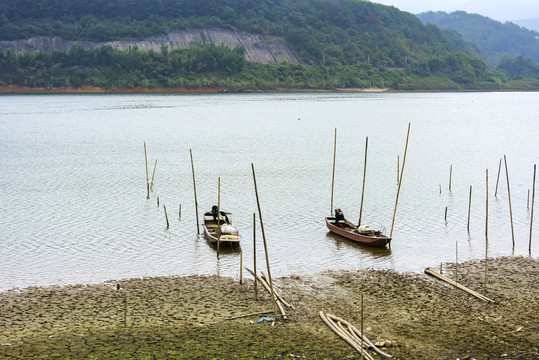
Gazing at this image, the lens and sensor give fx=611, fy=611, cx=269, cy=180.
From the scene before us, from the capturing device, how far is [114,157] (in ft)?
162

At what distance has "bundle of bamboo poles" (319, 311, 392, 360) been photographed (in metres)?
12.6

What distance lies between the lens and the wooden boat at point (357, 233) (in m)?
22.8

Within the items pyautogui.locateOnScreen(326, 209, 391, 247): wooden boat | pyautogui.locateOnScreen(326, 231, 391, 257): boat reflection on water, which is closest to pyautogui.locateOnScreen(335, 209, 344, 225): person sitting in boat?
pyautogui.locateOnScreen(326, 209, 391, 247): wooden boat

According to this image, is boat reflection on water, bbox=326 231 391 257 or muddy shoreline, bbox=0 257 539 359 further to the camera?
boat reflection on water, bbox=326 231 391 257

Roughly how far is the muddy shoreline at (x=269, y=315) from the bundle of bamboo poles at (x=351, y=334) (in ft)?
0.56

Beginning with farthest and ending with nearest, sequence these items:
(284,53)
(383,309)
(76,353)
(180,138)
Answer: (284,53) < (180,138) < (383,309) < (76,353)

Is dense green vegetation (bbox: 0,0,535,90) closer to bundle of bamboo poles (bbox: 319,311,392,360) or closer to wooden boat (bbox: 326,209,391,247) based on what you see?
wooden boat (bbox: 326,209,391,247)

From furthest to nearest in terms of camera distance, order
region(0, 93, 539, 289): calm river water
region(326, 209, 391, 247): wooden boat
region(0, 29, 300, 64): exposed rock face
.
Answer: region(0, 29, 300, 64): exposed rock face
region(326, 209, 391, 247): wooden boat
region(0, 93, 539, 289): calm river water

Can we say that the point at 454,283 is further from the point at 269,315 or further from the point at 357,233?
the point at 357,233

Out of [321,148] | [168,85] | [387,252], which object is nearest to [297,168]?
[321,148]

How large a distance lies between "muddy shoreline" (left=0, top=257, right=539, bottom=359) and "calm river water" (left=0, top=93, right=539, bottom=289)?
6.62ft

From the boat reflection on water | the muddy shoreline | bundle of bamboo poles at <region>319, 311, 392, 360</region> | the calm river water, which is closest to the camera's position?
bundle of bamboo poles at <region>319, 311, 392, 360</region>

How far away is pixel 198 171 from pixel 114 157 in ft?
35.6

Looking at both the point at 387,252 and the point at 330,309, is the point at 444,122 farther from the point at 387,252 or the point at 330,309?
the point at 330,309
